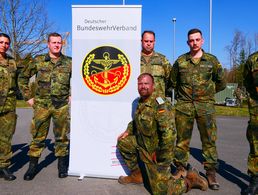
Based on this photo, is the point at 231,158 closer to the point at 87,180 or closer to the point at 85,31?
the point at 87,180

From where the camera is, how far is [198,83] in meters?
4.57

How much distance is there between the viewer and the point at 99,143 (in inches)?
192

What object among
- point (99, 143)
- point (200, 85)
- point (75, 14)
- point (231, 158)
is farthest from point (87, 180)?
point (231, 158)

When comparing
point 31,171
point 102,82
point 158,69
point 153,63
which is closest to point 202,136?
point 158,69

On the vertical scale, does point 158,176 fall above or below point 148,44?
below

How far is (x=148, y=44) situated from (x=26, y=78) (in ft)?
6.62

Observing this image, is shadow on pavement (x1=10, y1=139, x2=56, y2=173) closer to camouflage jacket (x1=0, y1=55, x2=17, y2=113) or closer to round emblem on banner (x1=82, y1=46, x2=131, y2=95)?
camouflage jacket (x1=0, y1=55, x2=17, y2=113)

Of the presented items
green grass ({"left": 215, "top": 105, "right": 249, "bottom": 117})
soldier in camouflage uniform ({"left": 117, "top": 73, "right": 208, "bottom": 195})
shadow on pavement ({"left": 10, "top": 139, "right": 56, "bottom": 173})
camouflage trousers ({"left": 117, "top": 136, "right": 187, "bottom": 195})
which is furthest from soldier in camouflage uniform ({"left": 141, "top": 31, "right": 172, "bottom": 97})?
green grass ({"left": 215, "top": 105, "right": 249, "bottom": 117})

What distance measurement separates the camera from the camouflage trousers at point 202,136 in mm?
4562

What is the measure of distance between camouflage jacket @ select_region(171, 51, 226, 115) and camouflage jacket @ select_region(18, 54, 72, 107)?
1.79m

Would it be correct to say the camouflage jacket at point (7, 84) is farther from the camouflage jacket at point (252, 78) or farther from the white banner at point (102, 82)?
the camouflage jacket at point (252, 78)

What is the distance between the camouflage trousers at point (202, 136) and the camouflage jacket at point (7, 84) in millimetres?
2611

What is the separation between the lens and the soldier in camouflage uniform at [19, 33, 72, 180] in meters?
4.83

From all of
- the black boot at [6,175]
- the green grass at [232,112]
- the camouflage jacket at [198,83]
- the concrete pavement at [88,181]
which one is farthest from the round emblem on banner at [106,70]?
the green grass at [232,112]
